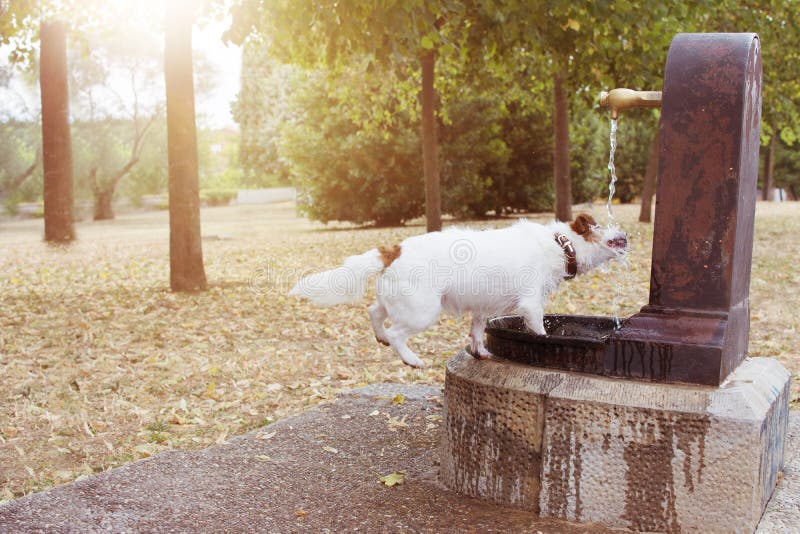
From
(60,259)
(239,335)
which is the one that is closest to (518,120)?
(60,259)

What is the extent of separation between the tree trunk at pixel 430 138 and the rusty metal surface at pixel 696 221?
1006 centimetres

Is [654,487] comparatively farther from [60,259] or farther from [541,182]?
[541,182]

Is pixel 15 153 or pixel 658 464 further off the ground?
pixel 15 153

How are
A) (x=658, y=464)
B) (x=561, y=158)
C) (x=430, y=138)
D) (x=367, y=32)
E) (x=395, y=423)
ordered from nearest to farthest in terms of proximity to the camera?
(x=658, y=464)
(x=395, y=423)
(x=367, y=32)
(x=430, y=138)
(x=561, y=158)

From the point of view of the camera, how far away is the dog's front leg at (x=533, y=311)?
3955mm

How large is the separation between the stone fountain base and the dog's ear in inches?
30.2

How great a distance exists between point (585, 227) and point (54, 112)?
689 inches

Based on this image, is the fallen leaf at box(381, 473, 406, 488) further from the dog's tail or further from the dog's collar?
the dog's collar

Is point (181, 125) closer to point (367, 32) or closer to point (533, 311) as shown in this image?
point (367, 32)

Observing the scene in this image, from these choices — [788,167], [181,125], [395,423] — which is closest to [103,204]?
[181,125]

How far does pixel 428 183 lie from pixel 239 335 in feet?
22.7

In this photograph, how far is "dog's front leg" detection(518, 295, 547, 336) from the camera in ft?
13.0

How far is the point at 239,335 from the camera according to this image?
8422 mm

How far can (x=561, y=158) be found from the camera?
661 inches
